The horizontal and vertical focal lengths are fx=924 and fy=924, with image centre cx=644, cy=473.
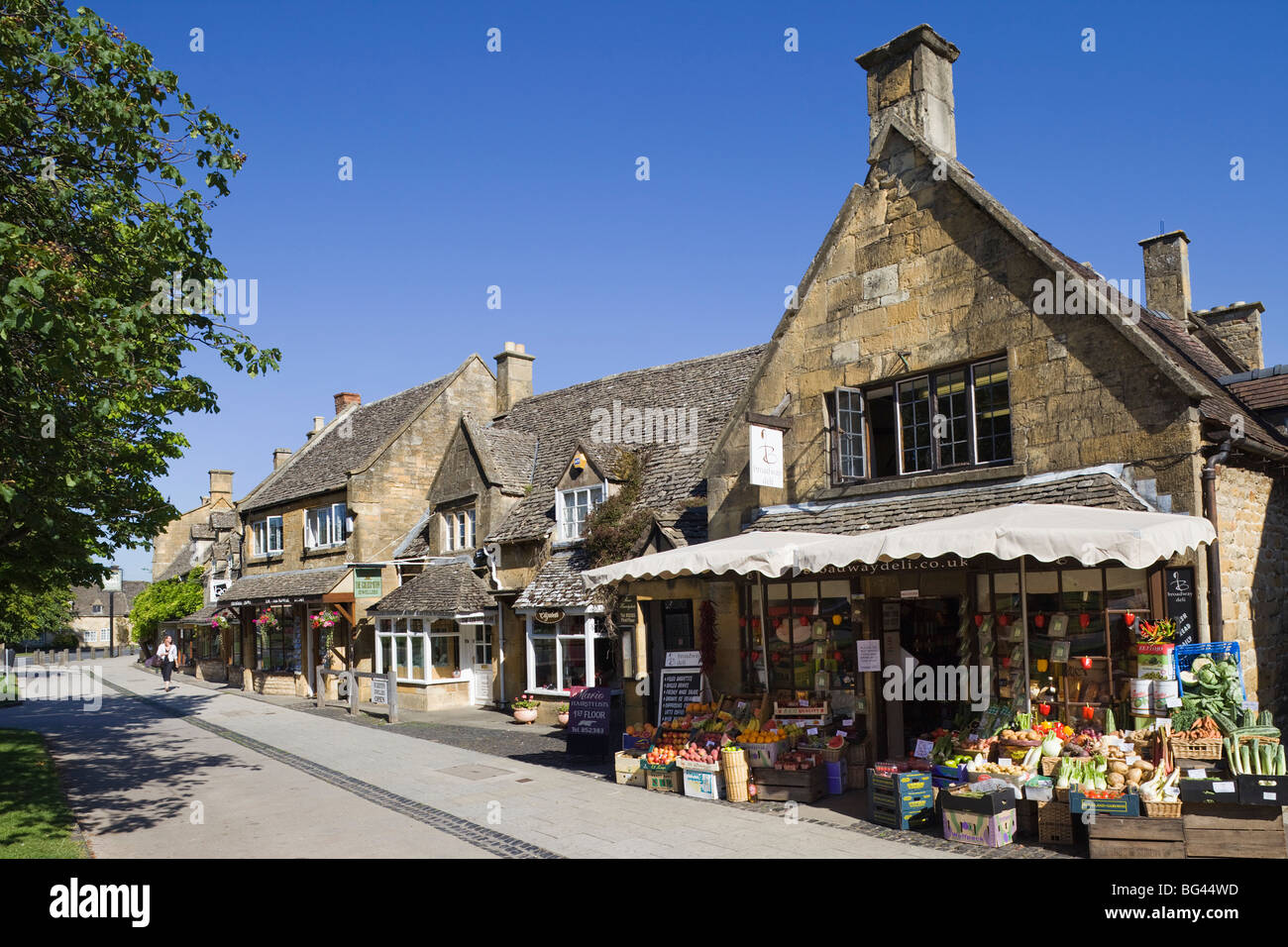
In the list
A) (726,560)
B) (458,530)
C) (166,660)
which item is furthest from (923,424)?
(166,660)

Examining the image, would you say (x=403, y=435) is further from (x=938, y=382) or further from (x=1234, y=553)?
(x=1234, y=553)

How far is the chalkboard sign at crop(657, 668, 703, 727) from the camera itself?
14.1 metres

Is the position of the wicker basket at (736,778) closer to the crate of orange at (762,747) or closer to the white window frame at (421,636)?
the crate of orange at (762,747)

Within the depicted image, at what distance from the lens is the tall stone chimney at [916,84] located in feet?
44.3

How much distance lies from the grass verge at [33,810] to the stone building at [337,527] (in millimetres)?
10695

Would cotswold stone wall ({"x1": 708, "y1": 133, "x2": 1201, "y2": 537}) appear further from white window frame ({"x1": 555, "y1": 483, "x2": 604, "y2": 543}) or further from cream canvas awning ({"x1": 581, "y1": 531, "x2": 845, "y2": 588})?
white window frame ({"x1": 555, "y1": 483, "x2": 604, "y2": 543})

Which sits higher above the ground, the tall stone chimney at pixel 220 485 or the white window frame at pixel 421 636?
the tall stone chimney at pixel 220 485

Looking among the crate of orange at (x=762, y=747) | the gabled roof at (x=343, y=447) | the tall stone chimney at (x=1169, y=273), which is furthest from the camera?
the gabled roof at (x=343, y=447)

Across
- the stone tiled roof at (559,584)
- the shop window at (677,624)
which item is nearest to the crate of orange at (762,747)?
the shop window at (677,624)

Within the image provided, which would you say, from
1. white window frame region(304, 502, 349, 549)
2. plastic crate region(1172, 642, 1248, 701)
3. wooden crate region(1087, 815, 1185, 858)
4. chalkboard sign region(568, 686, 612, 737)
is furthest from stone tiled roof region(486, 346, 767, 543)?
wooden crate region(1087, 815, 1185, 858)

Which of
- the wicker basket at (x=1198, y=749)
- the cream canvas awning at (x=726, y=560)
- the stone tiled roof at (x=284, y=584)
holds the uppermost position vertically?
the cream canvas awning at (x=726, y=560)

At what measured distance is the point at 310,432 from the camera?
4012 cm


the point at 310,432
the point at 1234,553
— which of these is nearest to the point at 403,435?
the point at 310,432
